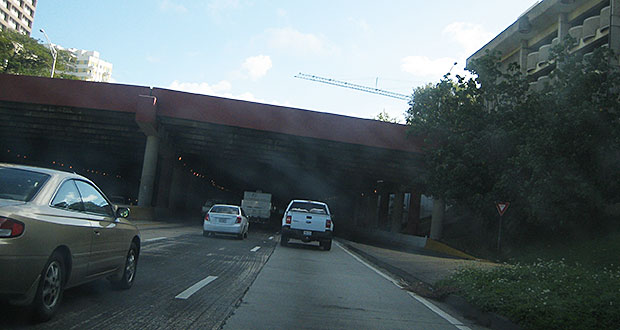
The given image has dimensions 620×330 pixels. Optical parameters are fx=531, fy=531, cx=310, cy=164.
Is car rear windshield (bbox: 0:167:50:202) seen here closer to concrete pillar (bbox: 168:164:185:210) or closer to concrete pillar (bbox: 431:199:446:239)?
concrete pillar (bbox: 431:199:446:239)

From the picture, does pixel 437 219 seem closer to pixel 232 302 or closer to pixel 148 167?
pixel 148 167

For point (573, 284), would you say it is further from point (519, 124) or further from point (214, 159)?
point (214, 159)

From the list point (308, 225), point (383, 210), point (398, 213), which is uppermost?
point (383, 210)

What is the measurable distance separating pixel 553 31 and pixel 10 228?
128 feet

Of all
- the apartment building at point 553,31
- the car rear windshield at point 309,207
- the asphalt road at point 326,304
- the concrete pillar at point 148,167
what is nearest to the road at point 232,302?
the asphalt road at point 326,304

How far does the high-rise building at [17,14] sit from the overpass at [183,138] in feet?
161

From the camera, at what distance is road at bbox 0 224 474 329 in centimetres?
593

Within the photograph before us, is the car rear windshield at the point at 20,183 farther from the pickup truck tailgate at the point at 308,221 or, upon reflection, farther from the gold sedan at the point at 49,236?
the pickup truck tailgate at the point at 308,221

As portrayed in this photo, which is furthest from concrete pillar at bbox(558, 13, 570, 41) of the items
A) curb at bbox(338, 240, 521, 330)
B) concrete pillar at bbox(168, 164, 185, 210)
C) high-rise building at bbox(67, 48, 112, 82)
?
high-rise building at bbox(67, 48, 112, 82)

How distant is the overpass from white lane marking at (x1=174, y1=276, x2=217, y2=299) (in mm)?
20993

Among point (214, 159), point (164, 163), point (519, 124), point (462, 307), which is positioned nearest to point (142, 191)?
point (164, 163)

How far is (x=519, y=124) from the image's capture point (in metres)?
23.2

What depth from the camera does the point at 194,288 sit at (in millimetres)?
8297

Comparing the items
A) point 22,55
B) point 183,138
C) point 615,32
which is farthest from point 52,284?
point 22,55
